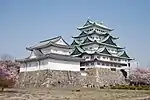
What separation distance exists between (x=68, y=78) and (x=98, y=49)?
628 inches

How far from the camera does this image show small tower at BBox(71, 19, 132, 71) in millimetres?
52406

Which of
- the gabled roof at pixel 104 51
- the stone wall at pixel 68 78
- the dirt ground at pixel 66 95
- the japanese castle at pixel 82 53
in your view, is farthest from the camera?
the gabled roof at pixel 104 51

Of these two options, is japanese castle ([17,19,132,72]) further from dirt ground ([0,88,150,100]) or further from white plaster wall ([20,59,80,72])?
dirt ground ([0,88,150,100])

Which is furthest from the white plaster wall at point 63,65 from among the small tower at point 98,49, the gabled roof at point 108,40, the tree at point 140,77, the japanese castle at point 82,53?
the tree at point 140,77

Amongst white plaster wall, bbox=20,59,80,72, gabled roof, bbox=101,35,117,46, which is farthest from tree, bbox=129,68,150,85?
white plaster wall, bbox=20,59,80,72

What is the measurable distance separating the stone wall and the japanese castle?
1.26m

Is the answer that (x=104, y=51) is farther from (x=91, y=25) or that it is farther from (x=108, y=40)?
(x=91, y=25)

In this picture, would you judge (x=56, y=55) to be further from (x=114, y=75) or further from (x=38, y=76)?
(x=114, y=75)

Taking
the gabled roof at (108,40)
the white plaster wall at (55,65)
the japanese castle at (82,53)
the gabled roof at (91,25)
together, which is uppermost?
the gabled roof at (91,25)

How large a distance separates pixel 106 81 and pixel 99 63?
4862 millimetres

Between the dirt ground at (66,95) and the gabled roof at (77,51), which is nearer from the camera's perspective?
the dirt ground at (66,95)

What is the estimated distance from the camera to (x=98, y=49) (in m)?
54.7

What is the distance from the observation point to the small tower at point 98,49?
172 feet

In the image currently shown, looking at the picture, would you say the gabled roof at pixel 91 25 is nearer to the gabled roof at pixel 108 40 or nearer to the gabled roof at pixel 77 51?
the gabled roof at pixel 108 40
